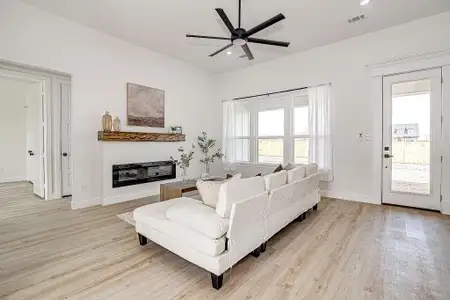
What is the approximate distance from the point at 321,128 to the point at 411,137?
149 cm

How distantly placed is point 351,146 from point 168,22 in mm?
4189

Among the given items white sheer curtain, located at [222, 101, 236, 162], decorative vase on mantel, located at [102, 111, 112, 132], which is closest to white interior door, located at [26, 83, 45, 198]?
decorative vase on mantel, located at [102, 111, 112, 132]

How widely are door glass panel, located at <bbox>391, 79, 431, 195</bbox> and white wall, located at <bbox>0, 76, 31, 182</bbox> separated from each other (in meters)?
9.32

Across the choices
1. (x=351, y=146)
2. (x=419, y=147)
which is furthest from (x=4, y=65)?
(x=419, y=147)

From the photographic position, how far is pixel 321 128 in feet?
15.4

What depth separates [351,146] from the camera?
444 cm

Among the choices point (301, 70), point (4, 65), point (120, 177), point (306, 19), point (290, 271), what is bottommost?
point (290, 271)

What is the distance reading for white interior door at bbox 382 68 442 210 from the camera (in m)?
3.69

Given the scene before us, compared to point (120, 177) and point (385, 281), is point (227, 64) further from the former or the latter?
point (385, 281)

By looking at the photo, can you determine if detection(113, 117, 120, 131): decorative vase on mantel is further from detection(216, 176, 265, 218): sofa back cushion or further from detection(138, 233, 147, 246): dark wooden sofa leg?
detection(216, 176, 265, 218): sofa back cushion

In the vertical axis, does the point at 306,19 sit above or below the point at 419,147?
above

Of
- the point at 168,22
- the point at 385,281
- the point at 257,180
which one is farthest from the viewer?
the point at 168,22

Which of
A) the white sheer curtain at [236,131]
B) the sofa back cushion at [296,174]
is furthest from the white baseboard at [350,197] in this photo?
the white sheer curtain at [236,131]

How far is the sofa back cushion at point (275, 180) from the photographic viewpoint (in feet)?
7.93
